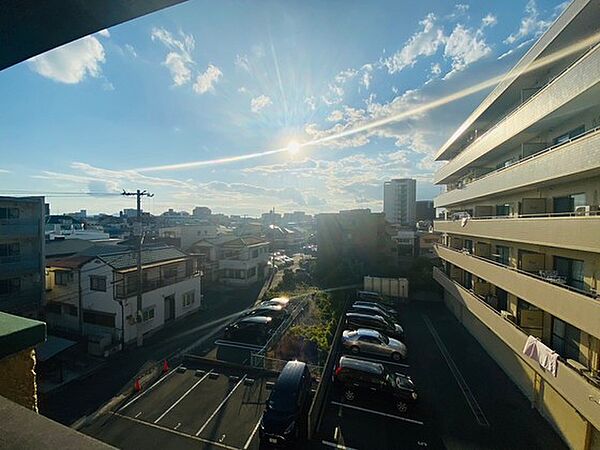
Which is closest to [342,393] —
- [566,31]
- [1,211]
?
[566,31]

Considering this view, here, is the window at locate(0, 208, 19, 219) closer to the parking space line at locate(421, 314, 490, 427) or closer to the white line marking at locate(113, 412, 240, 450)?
the white line marking at locate(113, 412, 240, 450)

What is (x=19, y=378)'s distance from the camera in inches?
79.9

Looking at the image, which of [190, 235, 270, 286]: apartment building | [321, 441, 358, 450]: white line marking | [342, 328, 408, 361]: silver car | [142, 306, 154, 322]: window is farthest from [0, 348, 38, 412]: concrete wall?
[190, 235, 270, 286]: apartment building

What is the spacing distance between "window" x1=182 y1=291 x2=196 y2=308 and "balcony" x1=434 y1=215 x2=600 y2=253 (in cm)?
1648

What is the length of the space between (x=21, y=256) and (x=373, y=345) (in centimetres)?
1881

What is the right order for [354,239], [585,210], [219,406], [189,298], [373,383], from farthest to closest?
[354,239] < [189,298] < [373,383] < [219,406] < [585,210]

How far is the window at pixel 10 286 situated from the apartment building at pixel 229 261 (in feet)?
37.0

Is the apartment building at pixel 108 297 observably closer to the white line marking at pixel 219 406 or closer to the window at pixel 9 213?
the window at pixel 9 213

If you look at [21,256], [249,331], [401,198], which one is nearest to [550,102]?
[249,331]

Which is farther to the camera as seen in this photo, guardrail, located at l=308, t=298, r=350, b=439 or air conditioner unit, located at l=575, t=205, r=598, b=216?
guardrail, located at l=308, t=298, r=350, b=439

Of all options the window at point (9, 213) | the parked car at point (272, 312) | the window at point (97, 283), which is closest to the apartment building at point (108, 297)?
the window at point (97, 283)

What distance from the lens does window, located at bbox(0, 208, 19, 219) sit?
650 inches

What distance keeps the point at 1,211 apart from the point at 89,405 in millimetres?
12894

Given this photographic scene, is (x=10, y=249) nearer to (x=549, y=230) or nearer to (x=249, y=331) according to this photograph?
(x=249, y=331)
